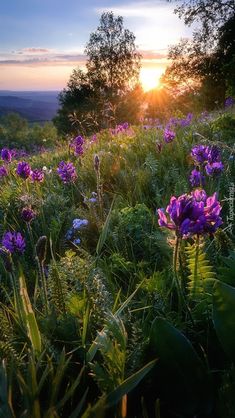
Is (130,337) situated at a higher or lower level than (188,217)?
lower

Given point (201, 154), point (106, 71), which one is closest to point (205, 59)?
point (106, 71)

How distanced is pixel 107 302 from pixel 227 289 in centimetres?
48

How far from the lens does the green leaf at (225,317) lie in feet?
3.80

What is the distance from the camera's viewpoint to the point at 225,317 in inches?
46.3

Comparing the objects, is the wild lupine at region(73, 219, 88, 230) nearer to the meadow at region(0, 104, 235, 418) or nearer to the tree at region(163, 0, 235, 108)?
the meadow at region(0, 104, 235, 418)

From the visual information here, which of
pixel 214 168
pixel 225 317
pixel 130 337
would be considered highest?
pixel 214 168

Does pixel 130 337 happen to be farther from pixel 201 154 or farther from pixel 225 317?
pixel 201 154

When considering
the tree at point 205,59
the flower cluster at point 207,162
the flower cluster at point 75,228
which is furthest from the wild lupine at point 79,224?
the tree at point 205,59

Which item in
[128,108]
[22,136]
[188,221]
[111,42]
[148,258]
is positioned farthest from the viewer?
[22,136]

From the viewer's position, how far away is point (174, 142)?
4.73 metres

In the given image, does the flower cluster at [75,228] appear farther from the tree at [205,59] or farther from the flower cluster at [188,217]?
the tree at [205,59]

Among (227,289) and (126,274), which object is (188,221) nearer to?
(227,289)

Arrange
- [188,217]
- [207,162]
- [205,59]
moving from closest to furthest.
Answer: [188,217]
[207,162]
[205,59]

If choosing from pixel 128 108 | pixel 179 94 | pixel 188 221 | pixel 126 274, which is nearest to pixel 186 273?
pixel 126 274
